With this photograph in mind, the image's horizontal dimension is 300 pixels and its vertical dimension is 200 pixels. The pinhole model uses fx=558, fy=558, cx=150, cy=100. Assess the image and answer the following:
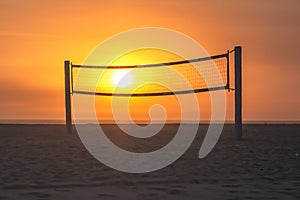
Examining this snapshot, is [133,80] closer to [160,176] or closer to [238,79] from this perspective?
[238,79]

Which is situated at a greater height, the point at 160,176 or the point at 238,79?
the point at 238,79

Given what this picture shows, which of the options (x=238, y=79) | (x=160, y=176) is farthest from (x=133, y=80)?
(x=160, y=176)

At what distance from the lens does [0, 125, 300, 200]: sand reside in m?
4.92

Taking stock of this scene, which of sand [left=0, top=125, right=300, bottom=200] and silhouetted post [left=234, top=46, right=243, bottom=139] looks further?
silhouetted post [left=234, top=46, right=243, bottom=139]

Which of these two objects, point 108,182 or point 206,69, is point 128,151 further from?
point 206,69

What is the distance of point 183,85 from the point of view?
13547 millimetres

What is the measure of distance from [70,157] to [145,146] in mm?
2017

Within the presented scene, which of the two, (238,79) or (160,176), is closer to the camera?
(160,176)

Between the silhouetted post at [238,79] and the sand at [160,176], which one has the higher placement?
the silhouetted post at [238,79]

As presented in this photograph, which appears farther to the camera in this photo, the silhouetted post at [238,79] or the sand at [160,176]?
the silhouetted post at [238,79]

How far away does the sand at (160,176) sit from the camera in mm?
4918

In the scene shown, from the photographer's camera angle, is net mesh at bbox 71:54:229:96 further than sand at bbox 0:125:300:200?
Yes

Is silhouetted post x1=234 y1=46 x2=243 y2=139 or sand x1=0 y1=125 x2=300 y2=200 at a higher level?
silhouetted post x1=234 y1=46 x2=243 y2=139

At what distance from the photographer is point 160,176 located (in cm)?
607
